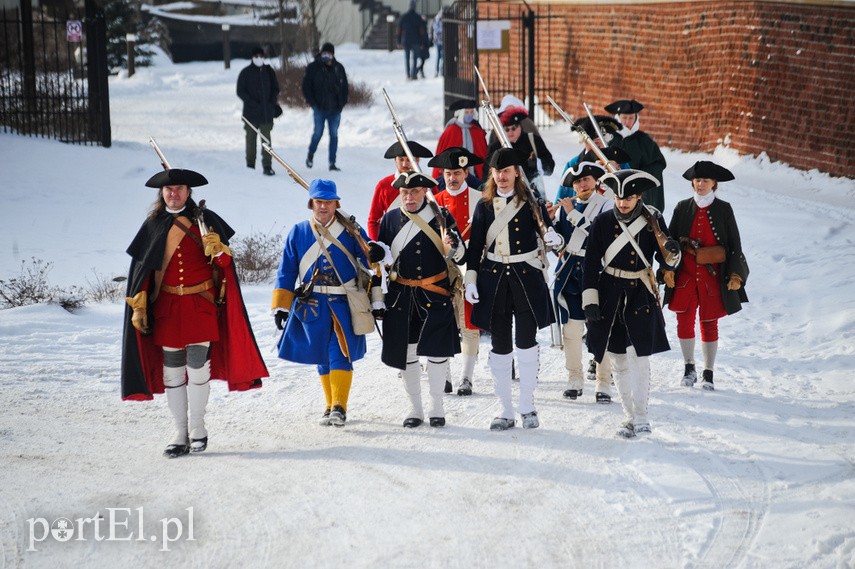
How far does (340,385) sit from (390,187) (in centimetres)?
200

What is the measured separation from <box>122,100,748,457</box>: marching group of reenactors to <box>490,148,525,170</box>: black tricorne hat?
0.4 inches

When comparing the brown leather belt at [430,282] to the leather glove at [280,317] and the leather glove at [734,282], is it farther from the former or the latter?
the leather glove at [734,282]

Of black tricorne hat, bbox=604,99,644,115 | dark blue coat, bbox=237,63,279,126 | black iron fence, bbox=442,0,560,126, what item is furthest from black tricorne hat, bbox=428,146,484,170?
black iron fence, bbox=442,0,560,126

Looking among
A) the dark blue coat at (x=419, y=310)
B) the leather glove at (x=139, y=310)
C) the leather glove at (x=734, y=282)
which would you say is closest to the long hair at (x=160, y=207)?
the leather glove at (x=139, y=310)

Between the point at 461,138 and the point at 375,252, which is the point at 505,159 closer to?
the point at 375,252

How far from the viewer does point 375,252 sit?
8.10m

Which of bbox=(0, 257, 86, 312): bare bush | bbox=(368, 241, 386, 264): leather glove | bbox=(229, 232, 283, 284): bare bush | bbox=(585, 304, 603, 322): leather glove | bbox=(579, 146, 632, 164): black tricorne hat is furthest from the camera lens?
bbox=(229, 232, 283, 284): bare bush

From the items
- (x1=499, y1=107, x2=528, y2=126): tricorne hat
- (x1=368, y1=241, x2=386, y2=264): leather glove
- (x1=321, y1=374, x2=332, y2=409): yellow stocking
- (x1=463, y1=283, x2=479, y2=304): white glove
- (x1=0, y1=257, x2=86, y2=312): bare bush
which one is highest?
(x1=499, y1=107, x2=528, y2=126): tricorne hat

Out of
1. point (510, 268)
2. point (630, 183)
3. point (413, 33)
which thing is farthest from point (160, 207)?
point (413, 33)

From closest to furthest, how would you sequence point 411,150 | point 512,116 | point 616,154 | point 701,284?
1. point 701,284
2. point 411,150
3. point 616,154
4. point 512,116

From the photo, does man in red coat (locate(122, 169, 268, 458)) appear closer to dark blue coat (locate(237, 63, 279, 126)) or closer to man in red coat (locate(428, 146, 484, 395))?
man in red coat (locate(428, 146, 484, 395))

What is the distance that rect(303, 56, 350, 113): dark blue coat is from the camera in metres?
18.0

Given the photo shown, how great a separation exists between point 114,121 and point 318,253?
702 inches

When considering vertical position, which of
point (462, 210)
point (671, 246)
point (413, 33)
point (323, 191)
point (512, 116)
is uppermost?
point (413, 33)
